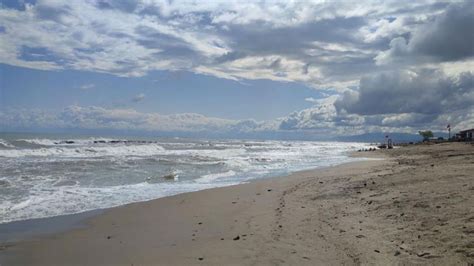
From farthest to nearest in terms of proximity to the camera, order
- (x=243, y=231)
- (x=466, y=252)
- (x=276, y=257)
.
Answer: (x=243, y=231), (x=276, y=257), (x=466, y=252)

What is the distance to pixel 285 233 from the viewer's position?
754 cm

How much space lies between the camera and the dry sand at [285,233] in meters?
5.97

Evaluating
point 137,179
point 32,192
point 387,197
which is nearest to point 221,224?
point 387,197

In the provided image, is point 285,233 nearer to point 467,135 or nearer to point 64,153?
point 64,153

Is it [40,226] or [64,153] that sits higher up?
[64,153]

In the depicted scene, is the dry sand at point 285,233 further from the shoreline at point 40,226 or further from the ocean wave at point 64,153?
the ocean wave at point 64,153

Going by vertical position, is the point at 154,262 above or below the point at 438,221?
below

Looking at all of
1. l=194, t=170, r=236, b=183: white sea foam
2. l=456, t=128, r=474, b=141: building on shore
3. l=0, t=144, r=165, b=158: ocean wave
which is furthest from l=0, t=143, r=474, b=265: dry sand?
l=456, t=128, r=474, b=141: building on shore

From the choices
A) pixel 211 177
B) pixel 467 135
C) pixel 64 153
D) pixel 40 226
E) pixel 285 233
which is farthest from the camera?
pixel 467 135

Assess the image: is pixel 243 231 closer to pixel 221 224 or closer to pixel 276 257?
pixel 221 224

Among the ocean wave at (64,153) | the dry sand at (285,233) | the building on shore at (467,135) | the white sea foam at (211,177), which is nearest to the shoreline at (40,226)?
the dry sand at (285,233)

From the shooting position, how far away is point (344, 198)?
11.1 metres

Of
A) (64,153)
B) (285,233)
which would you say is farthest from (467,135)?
(285,233)

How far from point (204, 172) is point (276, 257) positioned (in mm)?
16385
